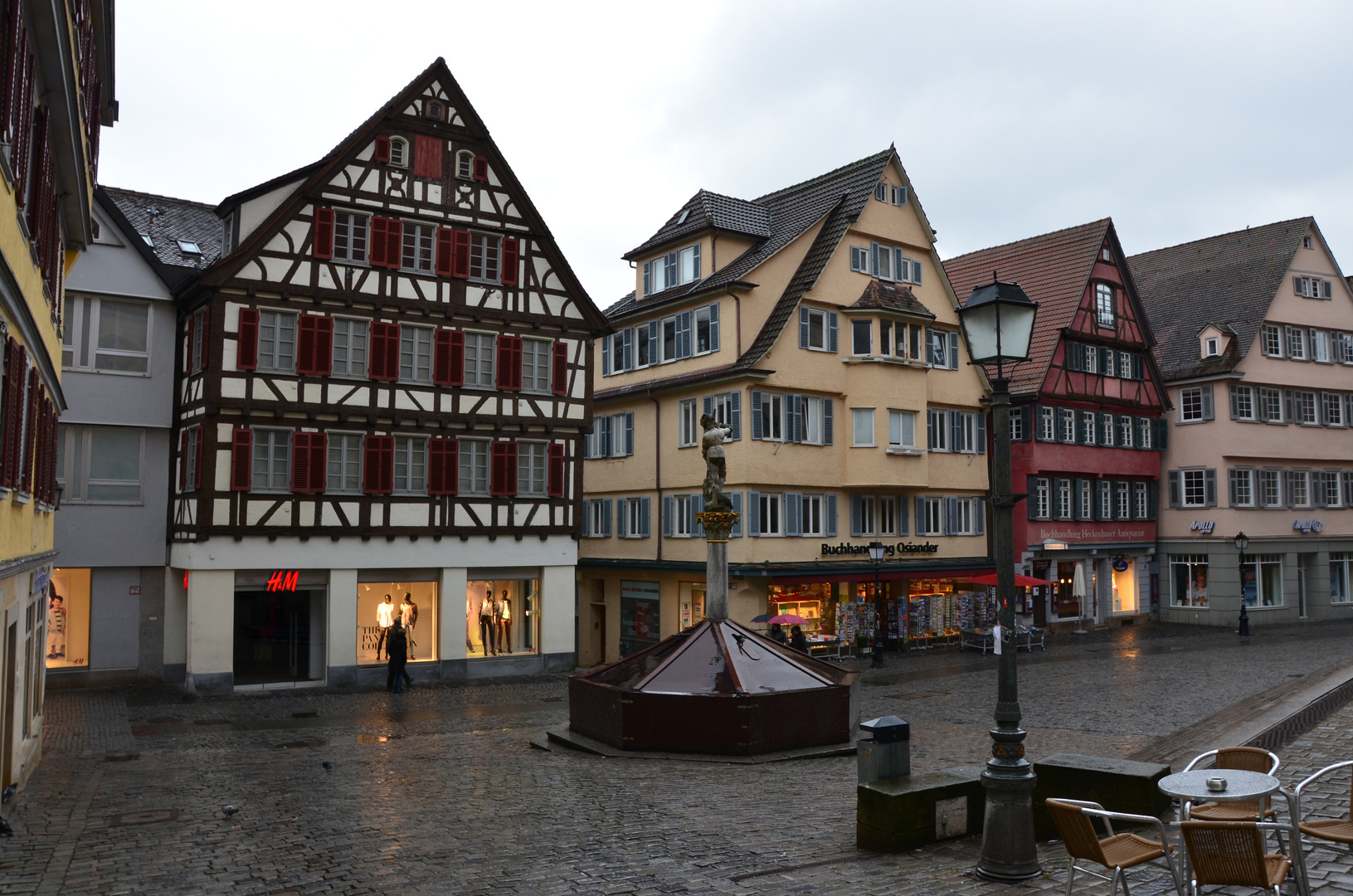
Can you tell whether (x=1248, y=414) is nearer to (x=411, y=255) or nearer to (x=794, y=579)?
(x=794, y=579)

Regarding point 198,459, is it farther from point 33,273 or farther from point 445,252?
point 33,273

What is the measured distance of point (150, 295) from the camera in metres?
28.5

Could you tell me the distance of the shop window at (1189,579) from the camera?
44.5 metres

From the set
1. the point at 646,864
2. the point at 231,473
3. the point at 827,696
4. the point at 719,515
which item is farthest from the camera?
the point at 231,473

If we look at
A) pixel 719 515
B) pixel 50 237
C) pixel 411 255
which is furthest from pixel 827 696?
pixel 411 255

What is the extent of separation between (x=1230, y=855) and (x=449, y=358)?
25.2 meters

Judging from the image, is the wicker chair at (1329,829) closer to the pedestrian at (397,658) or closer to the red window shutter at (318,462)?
the pedestrian at (397,658)

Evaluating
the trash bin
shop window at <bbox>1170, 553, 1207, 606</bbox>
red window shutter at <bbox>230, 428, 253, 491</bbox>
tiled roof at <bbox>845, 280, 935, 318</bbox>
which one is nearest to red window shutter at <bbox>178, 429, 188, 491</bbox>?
red window shutter at <bbox>230, 428, 253, 491</bbox>

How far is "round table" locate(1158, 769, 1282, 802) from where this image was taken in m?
7.57

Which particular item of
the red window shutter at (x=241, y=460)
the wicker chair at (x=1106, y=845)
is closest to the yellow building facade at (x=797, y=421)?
the red window shutter at (x=241, y=460)

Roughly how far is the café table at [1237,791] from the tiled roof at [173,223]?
28950 mm

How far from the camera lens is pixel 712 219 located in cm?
3600

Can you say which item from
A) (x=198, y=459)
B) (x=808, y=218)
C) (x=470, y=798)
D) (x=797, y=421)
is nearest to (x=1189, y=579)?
(x=797, y=421)

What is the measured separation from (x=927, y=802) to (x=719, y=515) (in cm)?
909
